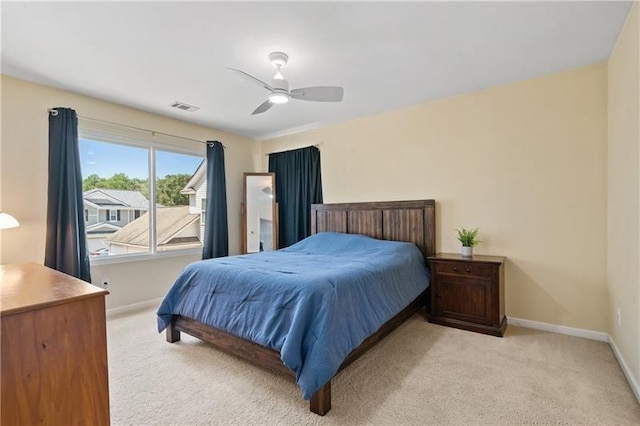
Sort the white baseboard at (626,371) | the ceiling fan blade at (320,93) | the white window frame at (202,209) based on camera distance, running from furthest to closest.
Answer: the white window frame at (202,209) → the ceiling fan blade at (320,93) → the white baseboard at (626,371)

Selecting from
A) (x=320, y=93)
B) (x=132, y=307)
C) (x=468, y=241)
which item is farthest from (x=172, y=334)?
(x=468, y=241)

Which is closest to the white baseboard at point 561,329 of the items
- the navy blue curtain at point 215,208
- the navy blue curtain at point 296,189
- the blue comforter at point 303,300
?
the blue comforter at point 303,300

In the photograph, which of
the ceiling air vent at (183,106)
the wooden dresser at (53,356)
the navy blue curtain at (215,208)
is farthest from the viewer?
the navy blue curtain at (215,208)

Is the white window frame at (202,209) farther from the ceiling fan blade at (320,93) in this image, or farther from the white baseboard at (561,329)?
the white baseboard at (561,329)

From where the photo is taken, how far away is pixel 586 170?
280 cm

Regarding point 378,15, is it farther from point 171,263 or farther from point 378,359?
point 171,263

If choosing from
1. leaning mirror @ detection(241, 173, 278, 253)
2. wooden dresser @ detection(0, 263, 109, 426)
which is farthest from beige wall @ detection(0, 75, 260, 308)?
wooden dresser @ detection(0, 263, 109, 426)

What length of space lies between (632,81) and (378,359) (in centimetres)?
270

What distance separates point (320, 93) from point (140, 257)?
3135mm

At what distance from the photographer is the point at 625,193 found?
217 centimetres

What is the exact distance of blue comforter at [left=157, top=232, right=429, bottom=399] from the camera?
1.82 metres

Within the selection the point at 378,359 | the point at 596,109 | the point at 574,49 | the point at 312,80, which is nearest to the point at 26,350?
the point at 378,359

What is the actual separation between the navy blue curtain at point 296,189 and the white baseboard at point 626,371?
11.6 ft

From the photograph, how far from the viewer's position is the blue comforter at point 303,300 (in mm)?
1821
